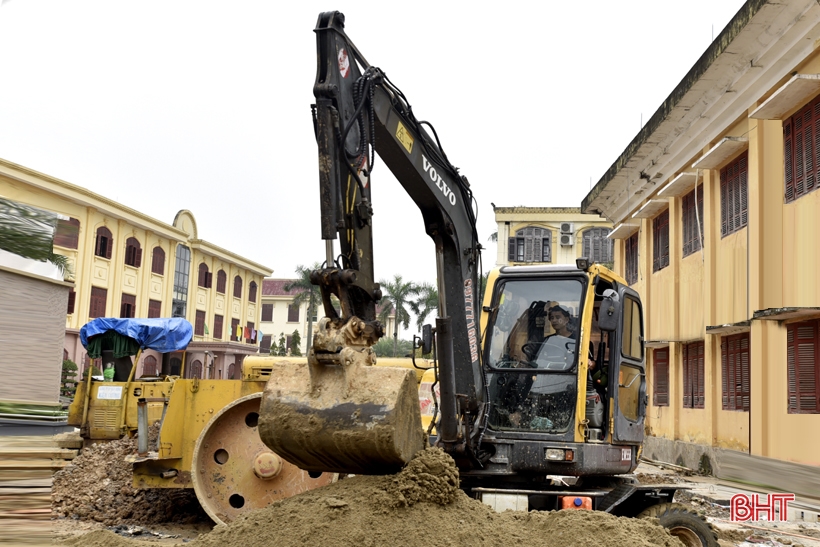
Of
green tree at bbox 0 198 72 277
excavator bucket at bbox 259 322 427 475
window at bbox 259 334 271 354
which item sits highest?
window at bbox 259 334 271 354

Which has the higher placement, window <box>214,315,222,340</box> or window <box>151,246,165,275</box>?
window <box>151,246,165,275</box>

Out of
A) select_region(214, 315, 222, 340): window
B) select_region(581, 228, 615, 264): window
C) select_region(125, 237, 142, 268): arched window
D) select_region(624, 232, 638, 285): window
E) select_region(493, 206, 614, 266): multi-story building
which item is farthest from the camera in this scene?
select_region(214, 315, 222, 340): window

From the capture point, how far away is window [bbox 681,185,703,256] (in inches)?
648

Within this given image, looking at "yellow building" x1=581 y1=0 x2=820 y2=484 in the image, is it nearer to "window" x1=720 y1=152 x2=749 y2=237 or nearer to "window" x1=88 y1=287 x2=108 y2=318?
"window" x1=720 y1=152 x2=749 y2=237

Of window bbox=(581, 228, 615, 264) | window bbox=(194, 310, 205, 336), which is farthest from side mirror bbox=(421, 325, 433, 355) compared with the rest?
window bbox=(194, 310, 205, 336)

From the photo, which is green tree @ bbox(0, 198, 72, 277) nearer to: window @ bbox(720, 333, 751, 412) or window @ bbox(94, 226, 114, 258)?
window @ bbox(720, 333, 751, 412)

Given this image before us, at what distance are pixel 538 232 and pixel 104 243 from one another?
18.4 metres

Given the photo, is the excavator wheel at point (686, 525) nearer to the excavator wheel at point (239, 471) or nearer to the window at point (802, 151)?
the excavator wheel at point (239, 471)

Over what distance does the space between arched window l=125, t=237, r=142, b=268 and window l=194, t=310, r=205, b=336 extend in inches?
268

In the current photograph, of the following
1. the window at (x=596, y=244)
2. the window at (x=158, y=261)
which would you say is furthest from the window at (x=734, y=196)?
the window at (x=158, y=261)

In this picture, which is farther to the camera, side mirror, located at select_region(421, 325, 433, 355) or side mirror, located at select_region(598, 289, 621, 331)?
side mirror, located at select_region(598, 289, 621, 331)

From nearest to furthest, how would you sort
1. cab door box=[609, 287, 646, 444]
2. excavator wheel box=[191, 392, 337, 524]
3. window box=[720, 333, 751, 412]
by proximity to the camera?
1. cab door box=[609, 287, 646, 444]
2. excavator wheel box=[191, 392, 337, 524]
3. window box=[720, 333, 751, 412]

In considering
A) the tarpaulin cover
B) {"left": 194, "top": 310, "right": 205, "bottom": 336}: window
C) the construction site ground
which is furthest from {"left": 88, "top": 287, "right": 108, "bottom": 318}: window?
the construction site ground

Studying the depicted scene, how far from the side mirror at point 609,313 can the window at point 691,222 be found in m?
9.83
